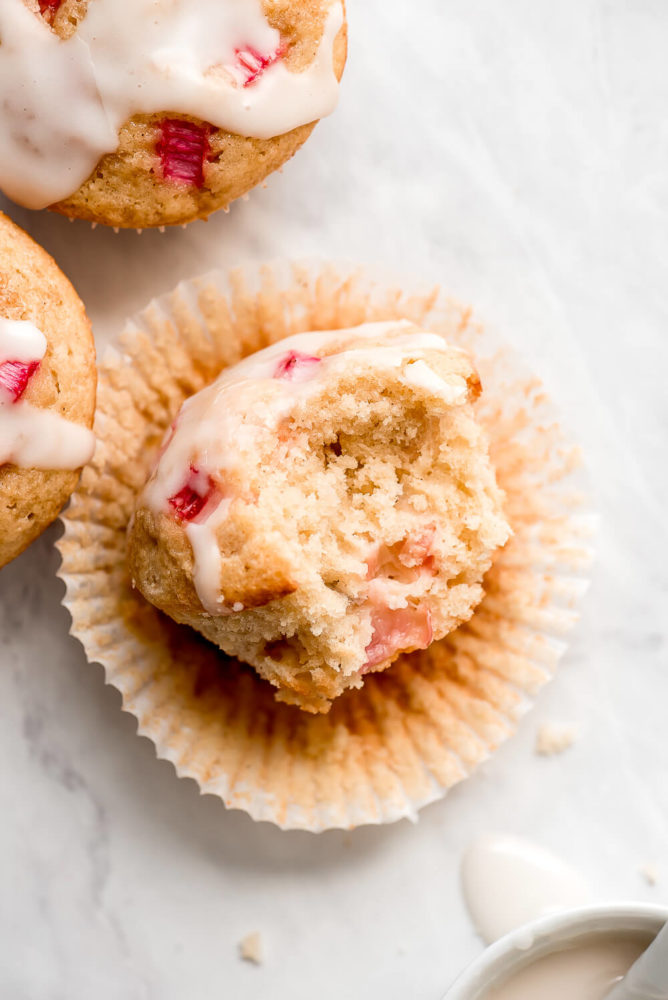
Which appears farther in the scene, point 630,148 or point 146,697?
point 630,148

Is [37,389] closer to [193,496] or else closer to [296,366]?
[193,496]

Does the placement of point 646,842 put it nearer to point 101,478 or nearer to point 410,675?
point 410,675

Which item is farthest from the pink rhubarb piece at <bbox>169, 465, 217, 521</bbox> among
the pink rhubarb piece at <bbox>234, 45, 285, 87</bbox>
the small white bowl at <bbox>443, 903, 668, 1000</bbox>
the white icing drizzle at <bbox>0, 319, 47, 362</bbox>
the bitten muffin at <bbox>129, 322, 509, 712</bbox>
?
the small white bowl at <bbox>443, 903, 668, 1000</bbox>

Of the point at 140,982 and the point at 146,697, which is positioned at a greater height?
the point at 146,697

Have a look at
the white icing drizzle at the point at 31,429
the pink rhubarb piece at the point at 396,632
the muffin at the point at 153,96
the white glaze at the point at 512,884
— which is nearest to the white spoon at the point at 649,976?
the white glaze at the point at 512,884

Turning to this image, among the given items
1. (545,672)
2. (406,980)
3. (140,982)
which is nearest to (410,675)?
(545,672)

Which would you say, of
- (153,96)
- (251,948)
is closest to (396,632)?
(251,948)
